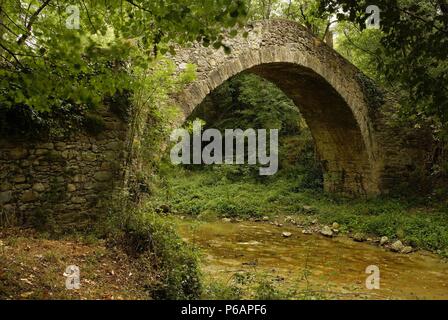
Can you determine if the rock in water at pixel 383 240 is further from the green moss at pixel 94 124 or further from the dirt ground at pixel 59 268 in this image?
the green moss at pixel 94 124

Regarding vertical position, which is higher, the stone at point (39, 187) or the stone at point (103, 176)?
the stone at point (103, 176)

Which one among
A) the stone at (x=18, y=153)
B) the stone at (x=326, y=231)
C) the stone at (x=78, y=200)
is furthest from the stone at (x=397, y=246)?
the stone at (x=18, y=153)

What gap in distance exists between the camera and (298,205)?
12.6m

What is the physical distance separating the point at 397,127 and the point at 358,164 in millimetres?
1693

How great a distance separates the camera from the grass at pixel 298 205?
9.26m

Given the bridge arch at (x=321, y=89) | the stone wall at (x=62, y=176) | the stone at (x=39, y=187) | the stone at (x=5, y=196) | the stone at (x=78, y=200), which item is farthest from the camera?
the bridge arch at (x=321, y=89)

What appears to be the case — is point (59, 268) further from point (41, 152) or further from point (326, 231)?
point (326, 231)

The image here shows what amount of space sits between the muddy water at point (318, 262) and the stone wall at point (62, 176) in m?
1.67

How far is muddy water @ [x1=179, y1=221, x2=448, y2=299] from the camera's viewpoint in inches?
234

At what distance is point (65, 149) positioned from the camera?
6020 mm

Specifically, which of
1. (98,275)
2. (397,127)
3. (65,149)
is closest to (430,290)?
(98,275)

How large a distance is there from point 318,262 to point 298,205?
5.04 metres

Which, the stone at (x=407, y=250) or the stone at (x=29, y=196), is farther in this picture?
the stone at (x=407, y=250)
